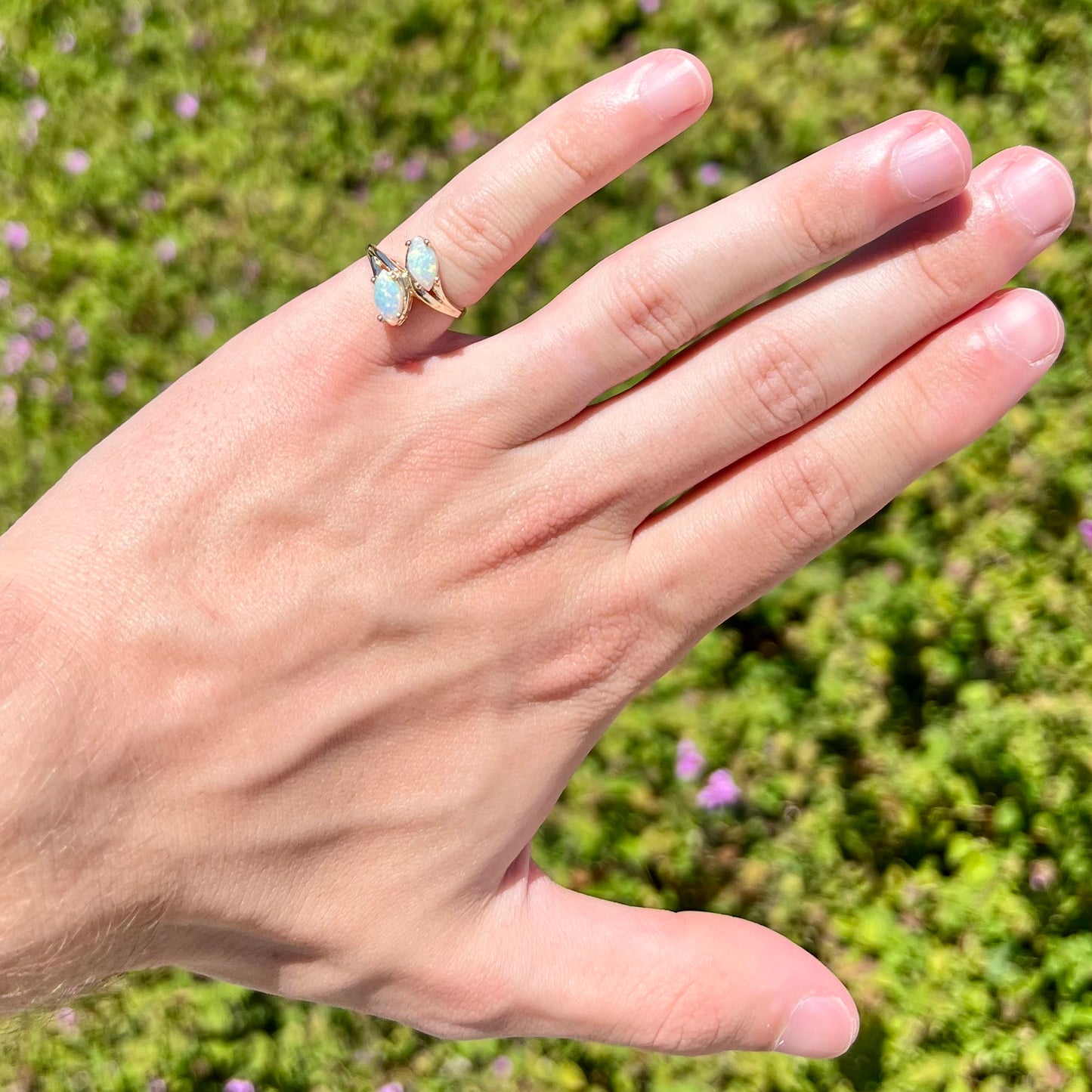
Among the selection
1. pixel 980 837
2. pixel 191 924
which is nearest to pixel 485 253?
pixel 191 924

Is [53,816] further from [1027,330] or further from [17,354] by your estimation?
[17,354]

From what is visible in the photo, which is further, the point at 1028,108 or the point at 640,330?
the point at 1028,108

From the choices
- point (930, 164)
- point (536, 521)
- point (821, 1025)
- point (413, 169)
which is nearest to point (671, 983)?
point (821, 1025)

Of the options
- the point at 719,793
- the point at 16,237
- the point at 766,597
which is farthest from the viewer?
the point at 16,237

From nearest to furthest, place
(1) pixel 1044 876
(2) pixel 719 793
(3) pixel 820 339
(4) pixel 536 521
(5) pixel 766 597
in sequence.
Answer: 1. (3) pixel 820 339
2. (4) pixel 536 521
3. (1) pixel 1044 876
4. (2) pixel 719 793
5. (5) pixel 766 597

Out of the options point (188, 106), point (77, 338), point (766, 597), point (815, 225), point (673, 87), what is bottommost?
point (766, 597)

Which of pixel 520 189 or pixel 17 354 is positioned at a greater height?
pixel 17 354

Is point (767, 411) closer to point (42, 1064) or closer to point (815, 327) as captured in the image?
point (815, 327)
